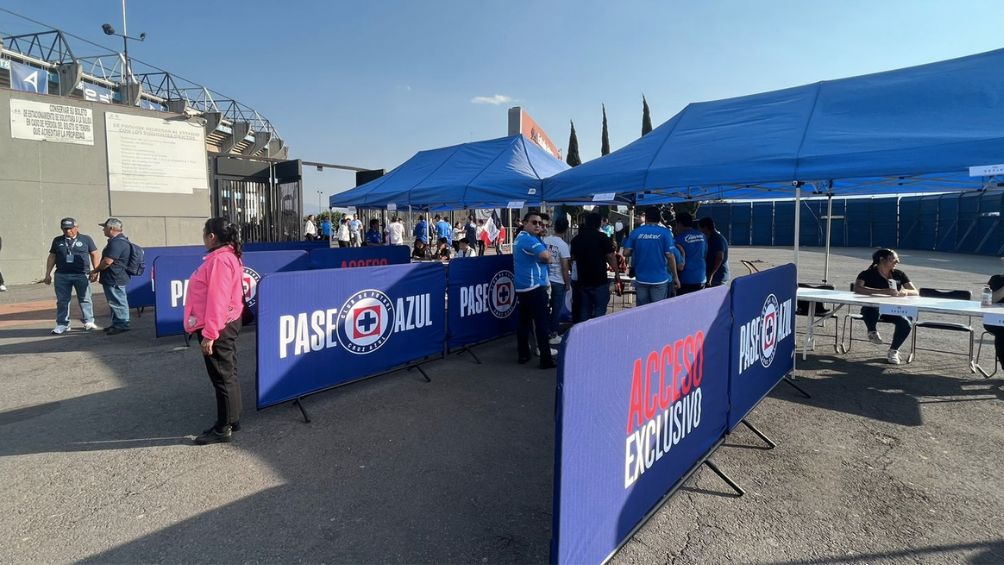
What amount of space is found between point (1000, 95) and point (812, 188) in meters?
3.09

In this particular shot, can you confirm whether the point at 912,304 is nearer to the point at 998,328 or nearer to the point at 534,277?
the point at 998,328

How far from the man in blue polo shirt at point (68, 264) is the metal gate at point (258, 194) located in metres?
9.47

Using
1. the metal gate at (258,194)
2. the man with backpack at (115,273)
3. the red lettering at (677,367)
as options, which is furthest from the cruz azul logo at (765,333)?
the metal gate at (258,194)

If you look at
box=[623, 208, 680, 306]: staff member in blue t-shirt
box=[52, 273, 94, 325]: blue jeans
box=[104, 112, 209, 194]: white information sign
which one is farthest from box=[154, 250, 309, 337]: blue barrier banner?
box=[104, 112, 209, 194]: white information sign

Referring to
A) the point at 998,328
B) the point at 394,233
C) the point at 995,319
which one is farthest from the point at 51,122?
the point at 998,328

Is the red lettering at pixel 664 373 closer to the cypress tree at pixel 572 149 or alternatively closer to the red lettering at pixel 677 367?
the red lettering at pixel 677 367

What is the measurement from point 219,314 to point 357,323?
4.62 feet

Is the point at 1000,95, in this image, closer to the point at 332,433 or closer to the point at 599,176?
the point at 599,176

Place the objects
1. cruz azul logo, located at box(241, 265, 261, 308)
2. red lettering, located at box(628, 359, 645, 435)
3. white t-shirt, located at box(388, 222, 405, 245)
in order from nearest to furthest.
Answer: red lettering, located at box(628, 359, 645, 435) < cruz azul logo, located at box(241, 265, 261, 308) < white t-shirt, located at box(388, 222, 405, 245)

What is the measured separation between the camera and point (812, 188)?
27.8ft

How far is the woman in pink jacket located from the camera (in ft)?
12.7

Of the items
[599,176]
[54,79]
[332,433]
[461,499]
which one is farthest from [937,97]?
[54,79]

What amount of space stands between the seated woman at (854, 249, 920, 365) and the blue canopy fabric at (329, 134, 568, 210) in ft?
15.7

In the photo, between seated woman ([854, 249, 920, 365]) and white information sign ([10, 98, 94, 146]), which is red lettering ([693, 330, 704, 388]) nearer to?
seated woman ([854, 249, 920, 365])
